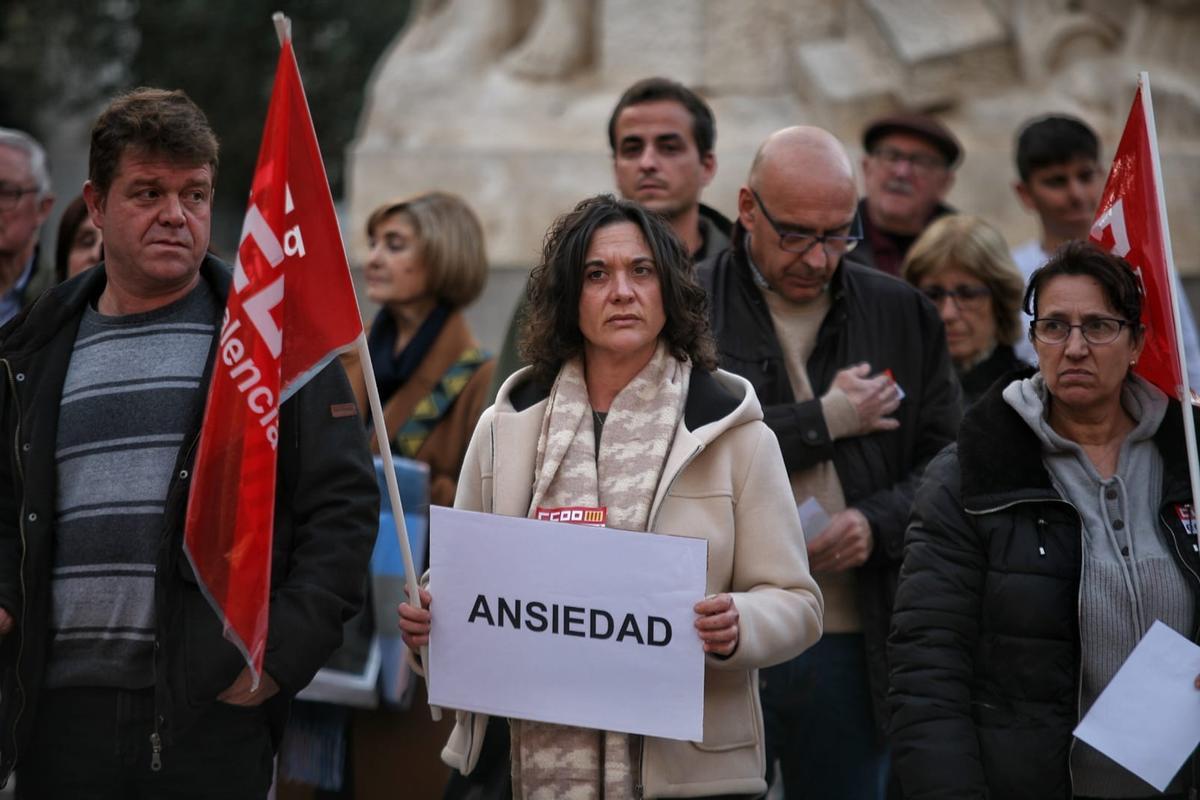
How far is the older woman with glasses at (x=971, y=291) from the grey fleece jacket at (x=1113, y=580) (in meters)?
1.76

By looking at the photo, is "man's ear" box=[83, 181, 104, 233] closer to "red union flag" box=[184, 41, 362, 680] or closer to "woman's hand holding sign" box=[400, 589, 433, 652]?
"red union flag" box=[184, 41, 362, 680]

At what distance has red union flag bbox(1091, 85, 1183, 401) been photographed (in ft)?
12.6

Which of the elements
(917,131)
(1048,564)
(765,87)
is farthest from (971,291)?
(765,87)

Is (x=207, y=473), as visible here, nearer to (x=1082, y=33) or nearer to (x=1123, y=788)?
(x=1123, y=788)

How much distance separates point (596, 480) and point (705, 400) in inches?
11.4

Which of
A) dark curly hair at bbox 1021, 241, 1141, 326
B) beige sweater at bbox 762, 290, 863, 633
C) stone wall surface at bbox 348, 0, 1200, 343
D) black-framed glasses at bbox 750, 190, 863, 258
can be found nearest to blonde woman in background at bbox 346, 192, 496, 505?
beige sweater at bbox 762, 290, 863, 633

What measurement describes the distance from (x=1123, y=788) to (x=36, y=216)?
3979 millimetres

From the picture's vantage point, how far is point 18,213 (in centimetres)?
594

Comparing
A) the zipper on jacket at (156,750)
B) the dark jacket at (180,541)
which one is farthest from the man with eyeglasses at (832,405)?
the zipper on jacket at (156,750)

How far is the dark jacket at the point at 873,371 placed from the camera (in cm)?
457

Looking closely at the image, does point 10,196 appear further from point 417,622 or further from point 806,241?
point 417,622

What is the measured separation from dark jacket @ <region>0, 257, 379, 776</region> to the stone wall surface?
16.6 ft

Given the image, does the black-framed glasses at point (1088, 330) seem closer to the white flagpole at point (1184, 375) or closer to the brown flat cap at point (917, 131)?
the white flagpole at point (1184, 375)

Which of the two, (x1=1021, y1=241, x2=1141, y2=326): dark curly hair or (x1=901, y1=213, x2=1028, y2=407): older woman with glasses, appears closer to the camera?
(x1=1021, y1=241, x2=1141, y2=326): dark curly hair
